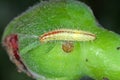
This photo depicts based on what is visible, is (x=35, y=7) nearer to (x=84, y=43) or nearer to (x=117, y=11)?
(x=84, y=43)

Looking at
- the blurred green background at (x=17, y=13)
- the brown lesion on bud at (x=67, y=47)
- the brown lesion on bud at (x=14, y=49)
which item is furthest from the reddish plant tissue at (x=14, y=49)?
the blurred green background at (x=17, y=13)

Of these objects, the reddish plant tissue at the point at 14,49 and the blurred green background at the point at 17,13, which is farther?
Answer: the blurred green background at the point at 17,13

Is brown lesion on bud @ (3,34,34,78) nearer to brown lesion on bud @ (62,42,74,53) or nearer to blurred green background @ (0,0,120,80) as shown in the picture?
brown lesion on bud @ (62,42,74,53)

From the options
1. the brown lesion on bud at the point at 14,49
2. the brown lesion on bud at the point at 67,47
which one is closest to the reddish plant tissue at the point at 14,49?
the brown lesion on bud at the point at 14,49

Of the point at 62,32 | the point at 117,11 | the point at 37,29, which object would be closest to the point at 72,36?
the point at 62,32

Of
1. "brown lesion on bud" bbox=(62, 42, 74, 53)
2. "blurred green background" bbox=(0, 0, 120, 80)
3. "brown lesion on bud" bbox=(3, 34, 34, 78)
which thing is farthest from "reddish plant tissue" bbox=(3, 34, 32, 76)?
"blurred green background" bbox=(0, 0, 120, 80)

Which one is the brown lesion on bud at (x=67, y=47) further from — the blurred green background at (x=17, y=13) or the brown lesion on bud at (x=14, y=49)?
the blurred green background at (x=17, y=13)

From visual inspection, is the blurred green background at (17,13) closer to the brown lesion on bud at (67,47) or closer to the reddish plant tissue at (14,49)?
the reddish plant tissue at (14,49)

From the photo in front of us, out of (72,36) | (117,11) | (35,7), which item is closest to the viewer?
(72,36)

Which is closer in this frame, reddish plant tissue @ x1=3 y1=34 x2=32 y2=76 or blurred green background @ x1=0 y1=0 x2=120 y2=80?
reddish plant tissue @ x1=3 y1=34 x2=32 y2=76

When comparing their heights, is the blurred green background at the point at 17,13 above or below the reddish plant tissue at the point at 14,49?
below

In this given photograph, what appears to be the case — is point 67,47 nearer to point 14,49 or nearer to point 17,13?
point 14,49
